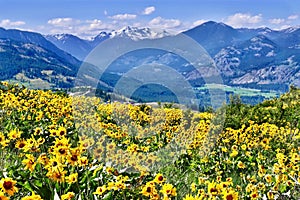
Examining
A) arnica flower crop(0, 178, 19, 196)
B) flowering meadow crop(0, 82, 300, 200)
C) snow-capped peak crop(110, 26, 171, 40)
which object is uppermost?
snow-capped peak crop(110, 26, 171, 40)

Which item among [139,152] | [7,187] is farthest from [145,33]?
[7,187]

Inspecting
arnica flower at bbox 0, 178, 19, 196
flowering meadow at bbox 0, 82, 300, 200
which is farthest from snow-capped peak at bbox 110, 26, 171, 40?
arnica flower at bbox 0, 178, 19, 196

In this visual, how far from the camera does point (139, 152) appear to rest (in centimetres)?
614

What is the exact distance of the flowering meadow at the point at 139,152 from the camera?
345 centimetres

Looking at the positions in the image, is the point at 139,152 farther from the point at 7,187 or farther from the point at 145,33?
the point at 145,33

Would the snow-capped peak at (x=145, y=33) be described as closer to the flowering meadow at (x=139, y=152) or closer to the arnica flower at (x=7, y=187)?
the flowering meadow at (x=139, y=152)

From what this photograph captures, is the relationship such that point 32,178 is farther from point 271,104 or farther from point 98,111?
point 271,104

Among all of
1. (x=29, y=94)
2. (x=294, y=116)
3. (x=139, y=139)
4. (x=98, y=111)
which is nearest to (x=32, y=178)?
(x=139, y=139)

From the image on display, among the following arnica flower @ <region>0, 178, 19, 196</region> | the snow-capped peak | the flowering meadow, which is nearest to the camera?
arnica flower @ <region>0, 178, 19, 196</region>

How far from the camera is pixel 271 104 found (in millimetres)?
16094

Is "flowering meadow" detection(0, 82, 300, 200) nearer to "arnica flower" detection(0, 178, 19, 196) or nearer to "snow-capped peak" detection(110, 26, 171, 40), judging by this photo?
"arnica flower" detection(0, 178, 19, 196)

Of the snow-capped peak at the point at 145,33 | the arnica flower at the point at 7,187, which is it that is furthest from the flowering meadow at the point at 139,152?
the snow-capped peak at the point at 145,33

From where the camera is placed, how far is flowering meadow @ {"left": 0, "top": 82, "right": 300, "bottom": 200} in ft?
11.3

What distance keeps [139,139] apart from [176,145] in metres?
0.77
